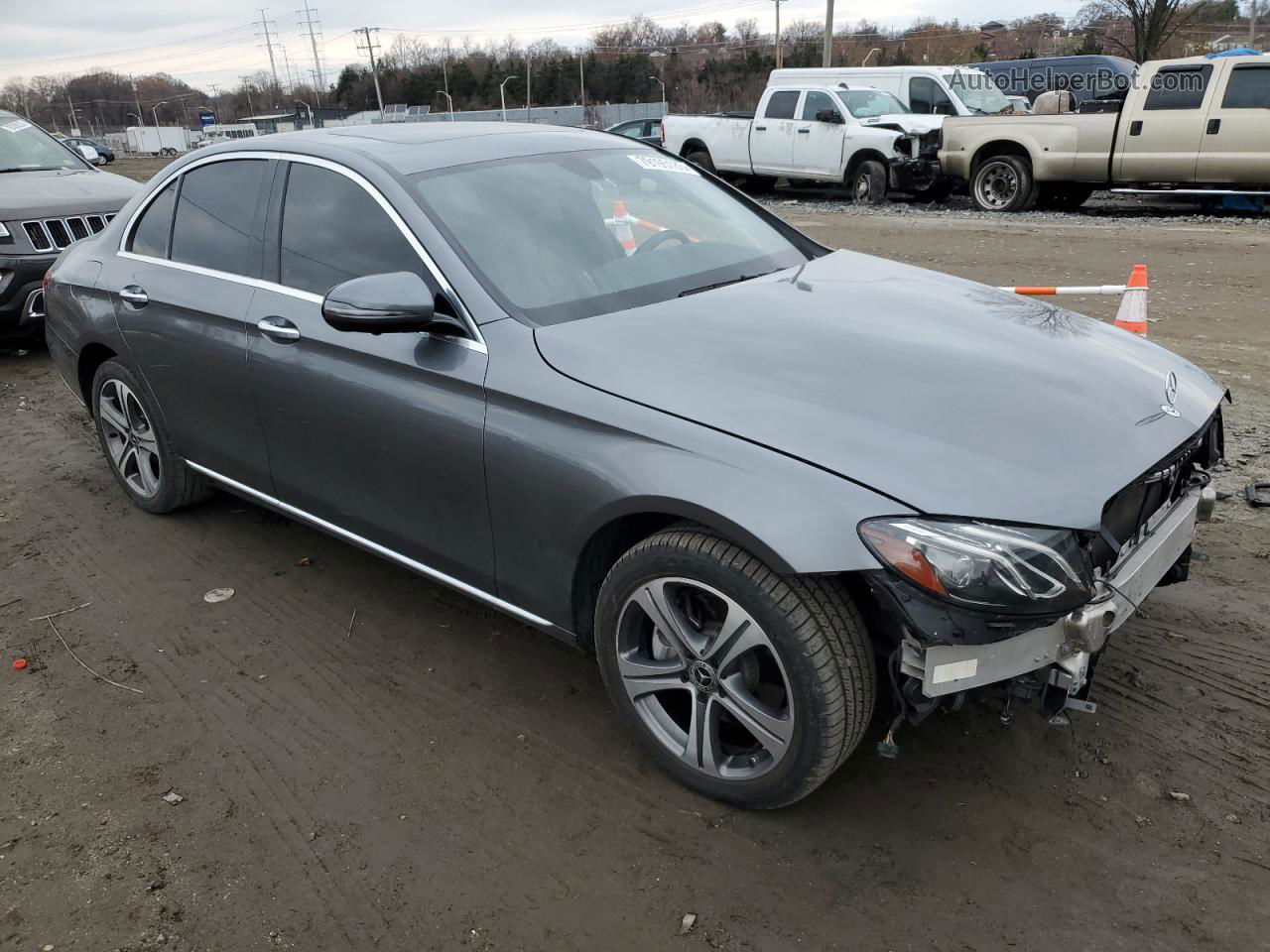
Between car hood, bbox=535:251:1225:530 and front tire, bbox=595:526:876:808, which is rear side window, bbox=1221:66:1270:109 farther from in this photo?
front tire, bbox=595:526:876:808

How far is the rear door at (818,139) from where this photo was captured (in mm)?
16375

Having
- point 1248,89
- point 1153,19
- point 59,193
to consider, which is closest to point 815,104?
point 1248,89

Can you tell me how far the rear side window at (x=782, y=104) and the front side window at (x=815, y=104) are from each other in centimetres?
24

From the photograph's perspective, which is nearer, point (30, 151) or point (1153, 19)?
point (30, 151)

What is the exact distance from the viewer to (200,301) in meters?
3.97

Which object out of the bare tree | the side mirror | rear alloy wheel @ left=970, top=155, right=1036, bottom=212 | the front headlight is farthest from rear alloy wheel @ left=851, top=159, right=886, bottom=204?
the bare tree

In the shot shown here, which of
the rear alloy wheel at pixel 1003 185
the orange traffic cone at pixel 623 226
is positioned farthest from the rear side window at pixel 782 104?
the orange traffic cone at pixel 623 226

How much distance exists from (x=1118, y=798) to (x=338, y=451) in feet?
8.68

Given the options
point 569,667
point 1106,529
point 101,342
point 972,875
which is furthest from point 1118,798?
point 101,342

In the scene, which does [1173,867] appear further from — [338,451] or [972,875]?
[338,451]

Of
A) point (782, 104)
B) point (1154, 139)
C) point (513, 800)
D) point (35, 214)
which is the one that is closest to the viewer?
point (513, 800)

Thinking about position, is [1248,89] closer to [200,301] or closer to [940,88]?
[940,88]

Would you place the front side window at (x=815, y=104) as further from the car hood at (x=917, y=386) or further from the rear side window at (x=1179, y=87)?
the car hood at (x=917, y=386)

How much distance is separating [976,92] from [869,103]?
227 cm
